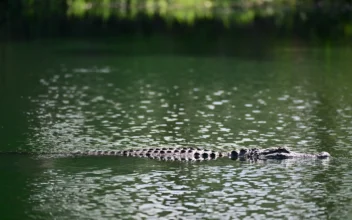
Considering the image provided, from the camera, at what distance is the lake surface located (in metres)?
14.5

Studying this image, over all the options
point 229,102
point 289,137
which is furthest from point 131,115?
point 289,137

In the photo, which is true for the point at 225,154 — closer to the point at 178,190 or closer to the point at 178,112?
the point at 178,190

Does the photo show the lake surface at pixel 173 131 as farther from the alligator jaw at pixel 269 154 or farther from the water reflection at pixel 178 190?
the alligator jaw at pixel 269 154

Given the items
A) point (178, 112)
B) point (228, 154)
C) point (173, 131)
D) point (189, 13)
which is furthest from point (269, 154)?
point (189, 13)

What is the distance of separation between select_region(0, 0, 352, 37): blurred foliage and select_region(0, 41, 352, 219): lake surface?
16.2m

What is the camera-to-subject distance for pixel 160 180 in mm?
15828

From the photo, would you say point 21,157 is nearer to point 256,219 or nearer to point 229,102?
point 256,219

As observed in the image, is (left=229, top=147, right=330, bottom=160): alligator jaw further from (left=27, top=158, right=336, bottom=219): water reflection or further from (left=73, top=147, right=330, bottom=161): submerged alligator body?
(left=27, top=158, right=336, bottom=219): water reflection

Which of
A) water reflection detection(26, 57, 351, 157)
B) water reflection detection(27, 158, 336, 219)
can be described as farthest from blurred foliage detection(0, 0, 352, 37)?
water reflection detection(27, 158, 336, 219)

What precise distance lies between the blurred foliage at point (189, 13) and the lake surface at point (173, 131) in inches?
638

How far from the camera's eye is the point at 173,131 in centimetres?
2067

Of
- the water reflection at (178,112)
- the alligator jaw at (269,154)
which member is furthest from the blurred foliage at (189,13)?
the alligator jaw at (269,154)

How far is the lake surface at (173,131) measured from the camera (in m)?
14.5

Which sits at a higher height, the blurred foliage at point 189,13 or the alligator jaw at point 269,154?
the blurred foliage at point 189,13
